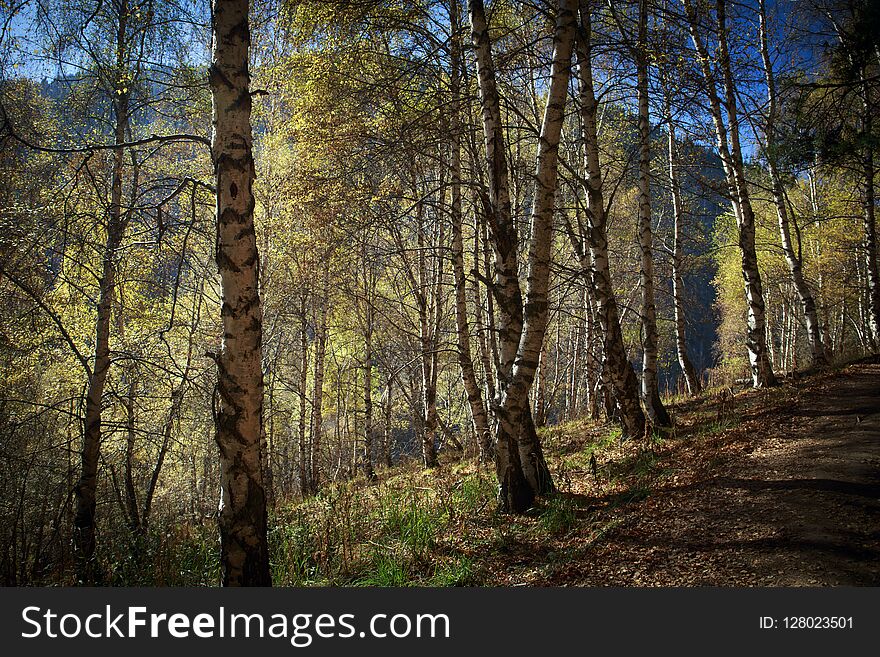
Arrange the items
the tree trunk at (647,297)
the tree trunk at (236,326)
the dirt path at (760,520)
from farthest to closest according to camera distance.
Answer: the tree trunk at (647,297) → the tree trunk at (236,326) → the dirt path at (760,520)

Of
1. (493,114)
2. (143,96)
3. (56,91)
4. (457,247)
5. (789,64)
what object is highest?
(789,64)

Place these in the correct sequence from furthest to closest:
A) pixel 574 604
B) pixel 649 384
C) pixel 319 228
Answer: pixel 319 228
pixel 649 384
pixel 574 604

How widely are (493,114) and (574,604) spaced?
452 centimetres

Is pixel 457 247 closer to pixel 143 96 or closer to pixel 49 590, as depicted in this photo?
pixel 143 96

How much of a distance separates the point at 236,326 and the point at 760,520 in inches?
152

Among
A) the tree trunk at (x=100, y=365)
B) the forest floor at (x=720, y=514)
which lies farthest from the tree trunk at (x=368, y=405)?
the forest floor at (x=720, y=514)

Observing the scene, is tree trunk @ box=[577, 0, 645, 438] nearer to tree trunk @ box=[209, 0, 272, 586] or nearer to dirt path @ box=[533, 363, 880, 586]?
dirt path @ box=[533, 363, 880, 586]

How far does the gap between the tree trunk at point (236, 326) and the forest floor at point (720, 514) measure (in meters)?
1.74

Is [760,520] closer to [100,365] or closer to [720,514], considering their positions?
[720,514]

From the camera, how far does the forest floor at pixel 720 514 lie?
303cm

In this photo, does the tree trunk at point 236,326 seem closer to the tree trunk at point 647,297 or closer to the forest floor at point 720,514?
the forest floor at point 720,514

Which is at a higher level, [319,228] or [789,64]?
[789,64]

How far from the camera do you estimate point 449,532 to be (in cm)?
477

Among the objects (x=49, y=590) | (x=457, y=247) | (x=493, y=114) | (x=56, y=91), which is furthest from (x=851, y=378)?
(x=56, y=91)
